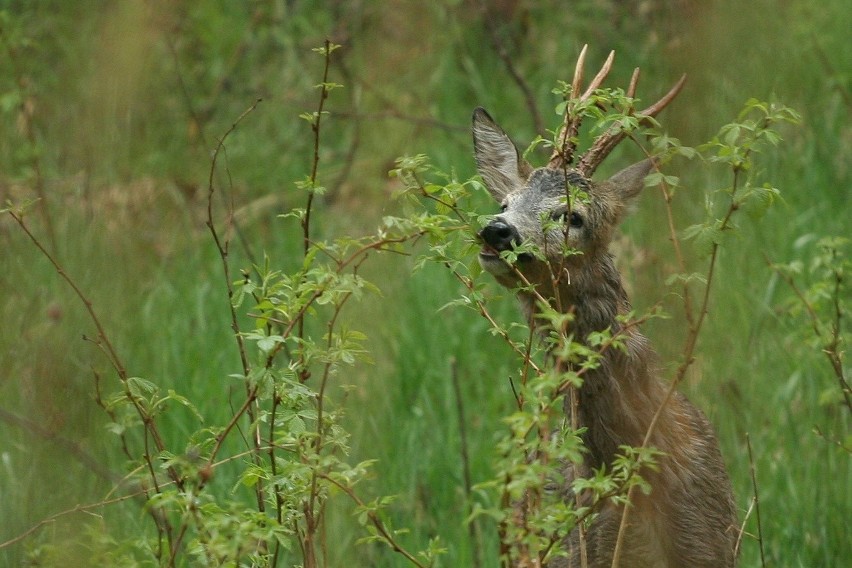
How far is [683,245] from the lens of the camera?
221 inches

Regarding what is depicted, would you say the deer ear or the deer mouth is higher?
the deer ear

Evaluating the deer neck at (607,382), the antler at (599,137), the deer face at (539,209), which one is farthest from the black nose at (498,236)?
the deer neck at (607,382)

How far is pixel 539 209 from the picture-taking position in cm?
424

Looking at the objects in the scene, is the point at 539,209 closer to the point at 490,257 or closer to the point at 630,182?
the point at 490,257

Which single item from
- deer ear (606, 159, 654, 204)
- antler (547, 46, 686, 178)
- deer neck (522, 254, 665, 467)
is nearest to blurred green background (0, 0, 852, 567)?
deer neck (522, 254, 665, 467)

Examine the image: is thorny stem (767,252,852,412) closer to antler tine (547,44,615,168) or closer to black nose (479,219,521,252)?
antler tine (547,44,615,168)

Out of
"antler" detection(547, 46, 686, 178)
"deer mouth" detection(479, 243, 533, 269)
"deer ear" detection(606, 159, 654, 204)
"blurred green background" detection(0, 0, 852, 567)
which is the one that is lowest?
"blurred green background" detection(0, 0, 852, 567)

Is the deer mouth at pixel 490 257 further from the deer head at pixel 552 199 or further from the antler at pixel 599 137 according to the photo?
the antler at pixel 599 137

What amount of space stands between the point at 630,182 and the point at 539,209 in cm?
59

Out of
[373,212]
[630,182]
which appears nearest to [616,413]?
[630,182]

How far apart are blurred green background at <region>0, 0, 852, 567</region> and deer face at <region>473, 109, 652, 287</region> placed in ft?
1.04

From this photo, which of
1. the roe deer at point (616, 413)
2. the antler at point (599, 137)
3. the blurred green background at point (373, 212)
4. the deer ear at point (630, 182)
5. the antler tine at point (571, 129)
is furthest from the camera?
the blurred green background at point (373, 212)

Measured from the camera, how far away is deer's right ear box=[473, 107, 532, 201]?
15.5 ft

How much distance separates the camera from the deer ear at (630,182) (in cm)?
469
